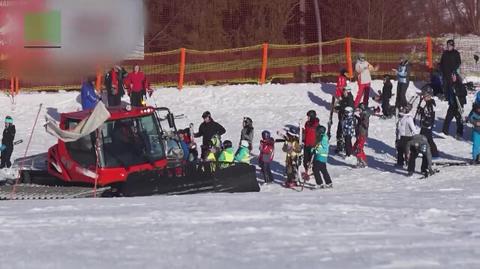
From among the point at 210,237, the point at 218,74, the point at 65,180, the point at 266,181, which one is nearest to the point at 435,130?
the point at 266,181

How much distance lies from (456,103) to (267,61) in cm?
784

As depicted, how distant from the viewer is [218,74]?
95.7 ft

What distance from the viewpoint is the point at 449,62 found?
2377cm

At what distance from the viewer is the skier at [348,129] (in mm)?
20750

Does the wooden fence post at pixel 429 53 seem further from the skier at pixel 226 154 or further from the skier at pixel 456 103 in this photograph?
the skier at pixel 226 154

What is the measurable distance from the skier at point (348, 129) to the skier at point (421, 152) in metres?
1.88

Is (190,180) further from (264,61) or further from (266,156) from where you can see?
(264,61)

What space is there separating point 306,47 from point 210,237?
65.0 ft

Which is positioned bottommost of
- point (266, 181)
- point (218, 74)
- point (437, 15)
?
point (266, 181)

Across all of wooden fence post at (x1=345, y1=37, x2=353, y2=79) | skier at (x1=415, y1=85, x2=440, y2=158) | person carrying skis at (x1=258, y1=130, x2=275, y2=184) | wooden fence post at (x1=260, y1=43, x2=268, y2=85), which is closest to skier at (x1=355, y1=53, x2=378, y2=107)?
wooden fence post at (x1=345, y1=37, x2=353, y2=79)

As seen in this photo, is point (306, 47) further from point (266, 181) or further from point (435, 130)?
point (266, 181)

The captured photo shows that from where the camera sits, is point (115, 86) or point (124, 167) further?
point (115, 86)

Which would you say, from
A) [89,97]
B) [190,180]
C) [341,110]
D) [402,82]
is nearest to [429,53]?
[402,82]

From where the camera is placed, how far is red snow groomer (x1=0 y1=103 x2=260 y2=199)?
50.6 feet
